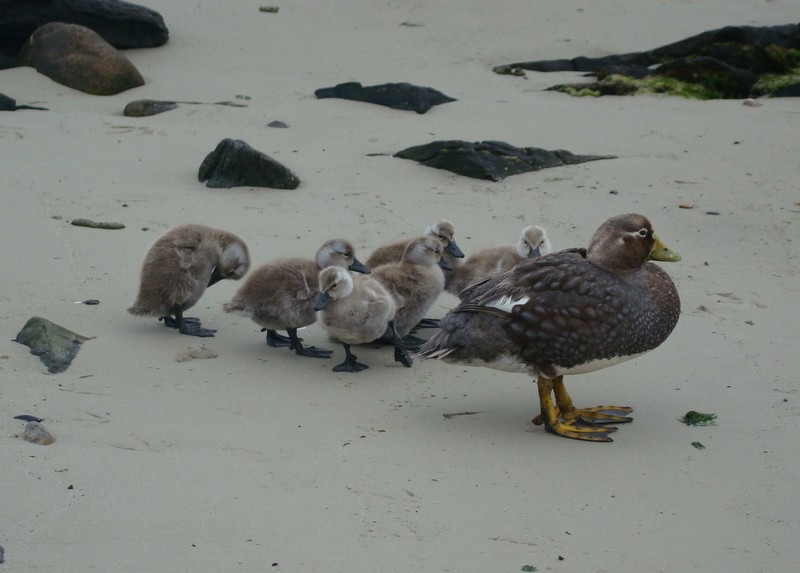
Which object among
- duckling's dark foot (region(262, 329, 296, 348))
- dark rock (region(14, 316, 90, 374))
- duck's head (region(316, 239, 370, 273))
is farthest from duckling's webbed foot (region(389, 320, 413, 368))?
dark rock (region(14, 316, 90, 374))

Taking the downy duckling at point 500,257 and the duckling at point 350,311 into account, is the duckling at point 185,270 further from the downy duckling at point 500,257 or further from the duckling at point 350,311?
the downy duckling at point 500,257

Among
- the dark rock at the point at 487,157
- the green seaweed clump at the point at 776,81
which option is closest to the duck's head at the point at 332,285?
the dark rock at the point at 487,157

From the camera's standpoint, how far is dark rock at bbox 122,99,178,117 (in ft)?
38.6

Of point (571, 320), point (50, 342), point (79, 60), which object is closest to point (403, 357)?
point (571, 320)

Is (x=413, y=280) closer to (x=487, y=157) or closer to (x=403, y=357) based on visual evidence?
(x=403, y=357)

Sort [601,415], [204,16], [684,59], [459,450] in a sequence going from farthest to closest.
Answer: [204,16] < [684,59] < [601,415] < [459,450]

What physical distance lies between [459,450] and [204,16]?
12163 mm

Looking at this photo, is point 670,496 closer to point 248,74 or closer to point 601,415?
point 601,415

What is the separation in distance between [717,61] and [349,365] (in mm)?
8612

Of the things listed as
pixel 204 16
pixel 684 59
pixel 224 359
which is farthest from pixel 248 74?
pixel 224 359

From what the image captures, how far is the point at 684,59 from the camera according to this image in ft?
44.3

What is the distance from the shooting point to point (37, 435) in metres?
5.01

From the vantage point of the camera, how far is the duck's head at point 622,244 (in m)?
5.77

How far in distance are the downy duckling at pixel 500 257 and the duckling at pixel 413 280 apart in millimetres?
438
